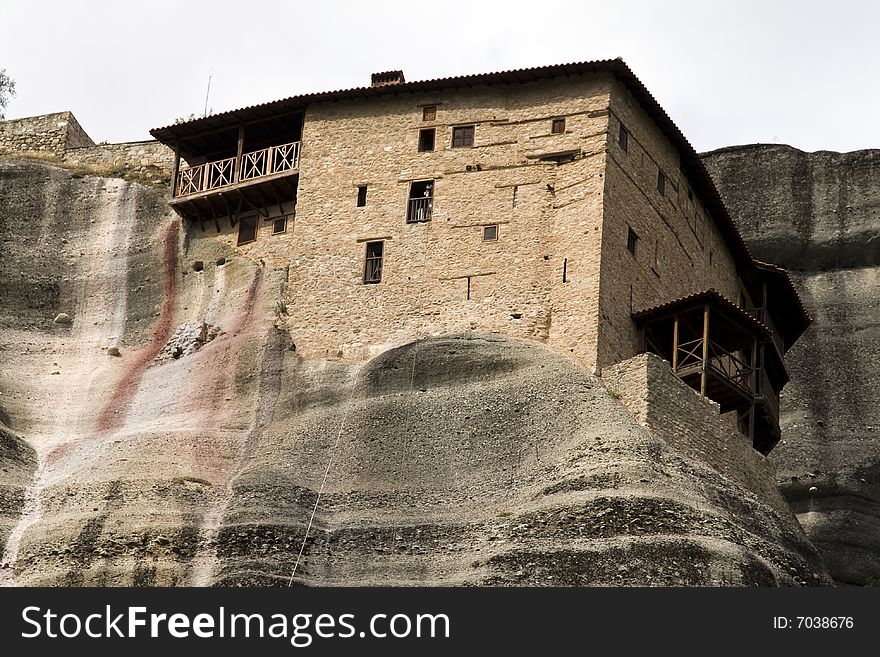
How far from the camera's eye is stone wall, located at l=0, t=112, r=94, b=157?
220ft

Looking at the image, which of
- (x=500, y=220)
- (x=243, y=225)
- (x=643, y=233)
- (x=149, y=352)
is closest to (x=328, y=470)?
(x=500, y=220)

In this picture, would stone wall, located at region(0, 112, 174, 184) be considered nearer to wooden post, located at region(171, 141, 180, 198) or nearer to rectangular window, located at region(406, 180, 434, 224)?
wooden post, located at region(171, 141, 180, 198)

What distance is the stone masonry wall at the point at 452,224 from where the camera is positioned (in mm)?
52125

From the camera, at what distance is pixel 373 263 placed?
54.7m

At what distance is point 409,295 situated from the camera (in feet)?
175

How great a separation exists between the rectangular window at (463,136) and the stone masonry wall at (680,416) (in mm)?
9801

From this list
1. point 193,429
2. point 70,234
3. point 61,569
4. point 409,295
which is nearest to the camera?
point 61,569

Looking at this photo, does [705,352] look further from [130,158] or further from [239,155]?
[130,158]

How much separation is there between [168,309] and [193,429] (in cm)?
897

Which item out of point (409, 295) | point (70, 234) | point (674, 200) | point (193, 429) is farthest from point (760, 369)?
point (70, 234)

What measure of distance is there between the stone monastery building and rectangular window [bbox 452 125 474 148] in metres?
0.05

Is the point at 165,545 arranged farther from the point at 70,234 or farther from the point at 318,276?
the point at 70,234

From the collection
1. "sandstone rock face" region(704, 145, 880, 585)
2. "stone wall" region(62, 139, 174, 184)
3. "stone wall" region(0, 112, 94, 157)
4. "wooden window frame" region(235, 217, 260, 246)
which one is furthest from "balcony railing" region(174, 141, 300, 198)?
"sandstone rock face" region(704, 145, 880, 585)

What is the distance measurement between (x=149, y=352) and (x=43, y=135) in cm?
1465
